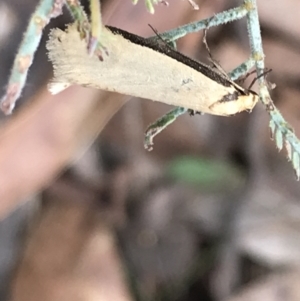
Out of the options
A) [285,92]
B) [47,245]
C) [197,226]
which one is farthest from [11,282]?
[285,92]

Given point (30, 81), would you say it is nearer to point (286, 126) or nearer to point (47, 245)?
point (47, 245)

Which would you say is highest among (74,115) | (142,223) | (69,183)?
(74,115)

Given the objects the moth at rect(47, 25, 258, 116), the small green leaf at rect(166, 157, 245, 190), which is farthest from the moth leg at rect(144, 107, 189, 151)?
the small green leaf at rect(166, 157, 245, 190)

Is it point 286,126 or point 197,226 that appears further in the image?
point 197,226

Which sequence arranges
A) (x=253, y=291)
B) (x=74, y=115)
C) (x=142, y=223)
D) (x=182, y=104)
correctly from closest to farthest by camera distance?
(x=182, y=104)
(x=74, y=115)
(x=253, y=291)
(x=142, y=223)

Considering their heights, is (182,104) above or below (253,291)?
above

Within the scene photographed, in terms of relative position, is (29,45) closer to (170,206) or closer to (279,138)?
(279,138)

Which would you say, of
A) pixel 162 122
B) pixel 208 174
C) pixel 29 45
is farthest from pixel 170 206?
pixel 29 45

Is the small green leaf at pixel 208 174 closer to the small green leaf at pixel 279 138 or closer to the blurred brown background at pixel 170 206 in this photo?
the blurred brown background at pixel 170 206
